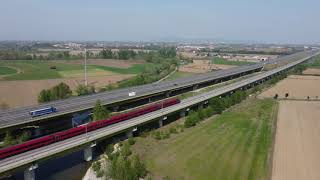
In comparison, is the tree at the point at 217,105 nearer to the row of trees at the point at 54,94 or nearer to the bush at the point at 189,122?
the bush at the point at 189,122

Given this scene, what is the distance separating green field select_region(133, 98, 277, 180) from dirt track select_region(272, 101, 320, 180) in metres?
1.82

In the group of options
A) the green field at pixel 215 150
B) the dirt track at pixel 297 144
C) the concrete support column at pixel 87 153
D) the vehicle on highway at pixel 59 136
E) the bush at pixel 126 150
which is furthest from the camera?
the bush at pixel 126 150

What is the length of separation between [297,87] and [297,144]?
73728mm

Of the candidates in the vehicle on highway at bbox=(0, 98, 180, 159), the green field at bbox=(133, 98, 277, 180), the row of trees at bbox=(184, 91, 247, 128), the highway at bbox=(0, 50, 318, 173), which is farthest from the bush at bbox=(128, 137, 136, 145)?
the row of trees at bbox=(184, 91, 247, 128)

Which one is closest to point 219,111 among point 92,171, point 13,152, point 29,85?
point 92,171

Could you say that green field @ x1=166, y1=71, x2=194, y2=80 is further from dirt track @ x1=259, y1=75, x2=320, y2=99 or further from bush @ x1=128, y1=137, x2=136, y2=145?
bush @ x1=128, y1=137, x2=136, y2=145

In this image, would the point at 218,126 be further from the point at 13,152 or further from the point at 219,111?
the point at 13,152

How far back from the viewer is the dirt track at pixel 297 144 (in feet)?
165

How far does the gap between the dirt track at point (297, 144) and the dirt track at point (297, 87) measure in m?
20.7

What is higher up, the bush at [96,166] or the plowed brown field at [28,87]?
the plowed brown field at [28,87]

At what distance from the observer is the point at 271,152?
5850 cm

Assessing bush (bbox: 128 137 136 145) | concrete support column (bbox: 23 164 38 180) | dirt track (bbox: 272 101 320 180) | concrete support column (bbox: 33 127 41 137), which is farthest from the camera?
concrete support column (bbox: 33 127 41 137)

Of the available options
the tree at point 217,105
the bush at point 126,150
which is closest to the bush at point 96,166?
the bush at point 126,150

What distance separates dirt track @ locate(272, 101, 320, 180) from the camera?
5016cm
